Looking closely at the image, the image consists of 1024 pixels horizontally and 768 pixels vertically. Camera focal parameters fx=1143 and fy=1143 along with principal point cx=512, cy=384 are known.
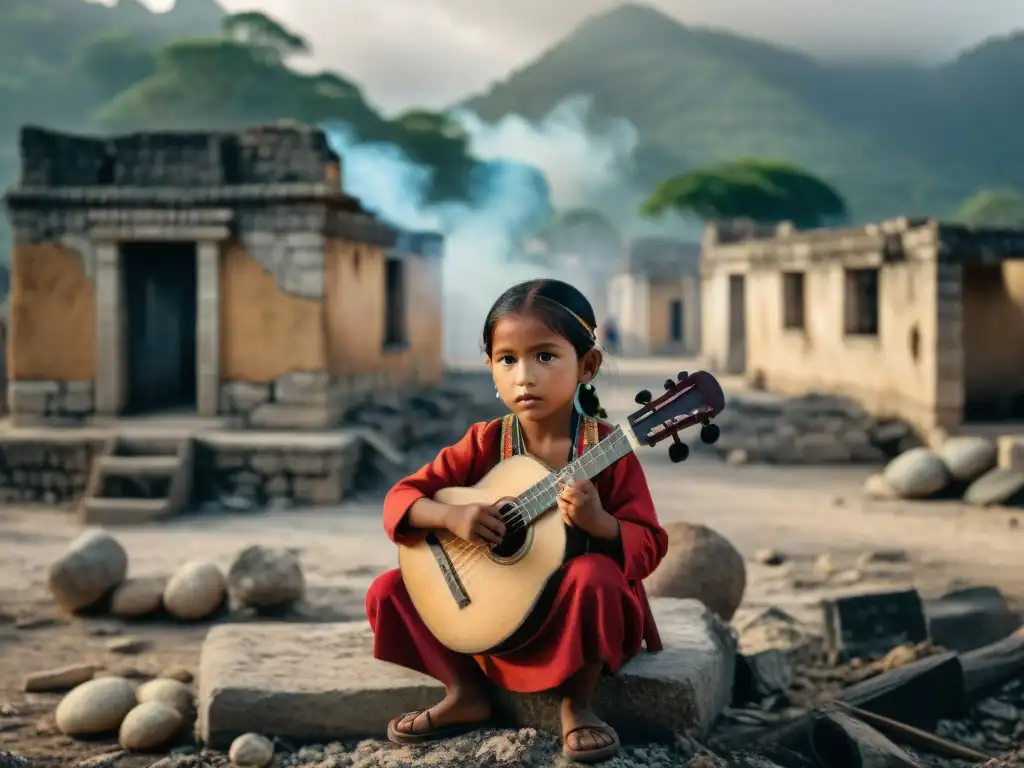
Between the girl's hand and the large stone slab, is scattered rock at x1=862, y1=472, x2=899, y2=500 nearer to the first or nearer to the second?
the large stone slab

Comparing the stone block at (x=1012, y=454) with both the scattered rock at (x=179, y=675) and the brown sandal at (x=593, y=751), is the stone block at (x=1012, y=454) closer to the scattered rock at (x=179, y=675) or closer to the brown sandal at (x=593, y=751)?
the scattered rock at (x=179, y=675)

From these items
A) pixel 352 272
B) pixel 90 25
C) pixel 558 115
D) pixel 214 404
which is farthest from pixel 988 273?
pixel 558 115

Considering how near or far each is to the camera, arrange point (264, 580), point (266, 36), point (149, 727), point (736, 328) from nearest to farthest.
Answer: point (149, 727)
point (264, 580)
point (736, 328)
point (266, 36)

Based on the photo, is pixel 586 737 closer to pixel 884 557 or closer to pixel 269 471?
pixel 884 557

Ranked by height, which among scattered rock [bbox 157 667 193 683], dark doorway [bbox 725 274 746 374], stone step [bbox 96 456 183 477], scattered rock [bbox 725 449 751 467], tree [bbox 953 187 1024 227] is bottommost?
scattered rock [bbox 157 667 193 683]

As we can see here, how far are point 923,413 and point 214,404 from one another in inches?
302

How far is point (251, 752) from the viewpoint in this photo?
3.78 meters

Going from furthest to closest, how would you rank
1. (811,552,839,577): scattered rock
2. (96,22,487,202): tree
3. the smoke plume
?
(96,22,487,202): tree, the smoke plume, (811,552,839,577): scattered rock

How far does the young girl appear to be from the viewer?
3.27 metres

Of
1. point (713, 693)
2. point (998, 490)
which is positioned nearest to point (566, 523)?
point (713, 693)

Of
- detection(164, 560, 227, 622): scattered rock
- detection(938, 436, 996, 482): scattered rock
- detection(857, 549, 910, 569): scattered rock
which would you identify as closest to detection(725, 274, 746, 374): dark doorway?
detection(938, 436, 996, 482): scattered rock

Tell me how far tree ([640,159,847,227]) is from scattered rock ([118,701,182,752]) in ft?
127

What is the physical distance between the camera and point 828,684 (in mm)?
4879

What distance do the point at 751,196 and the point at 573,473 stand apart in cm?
4030
